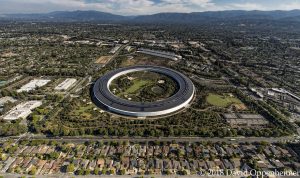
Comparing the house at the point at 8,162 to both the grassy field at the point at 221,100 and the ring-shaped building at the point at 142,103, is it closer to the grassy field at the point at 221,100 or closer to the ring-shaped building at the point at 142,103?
the ring-shaped building at the point at 142,103

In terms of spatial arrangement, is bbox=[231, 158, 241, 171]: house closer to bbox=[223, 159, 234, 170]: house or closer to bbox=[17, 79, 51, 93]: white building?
bbox=[223, 159, 234, 170]: house

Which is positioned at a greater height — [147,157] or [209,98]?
[209,98]

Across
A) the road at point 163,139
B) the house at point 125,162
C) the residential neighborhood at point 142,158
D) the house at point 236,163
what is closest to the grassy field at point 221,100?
the road at point 163,139

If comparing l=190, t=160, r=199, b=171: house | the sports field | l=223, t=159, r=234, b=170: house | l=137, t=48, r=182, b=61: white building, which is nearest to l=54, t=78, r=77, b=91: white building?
the sports field

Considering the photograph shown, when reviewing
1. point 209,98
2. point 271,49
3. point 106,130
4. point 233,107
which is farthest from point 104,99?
point 271,49

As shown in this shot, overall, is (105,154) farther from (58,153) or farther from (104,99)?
(104,99)
